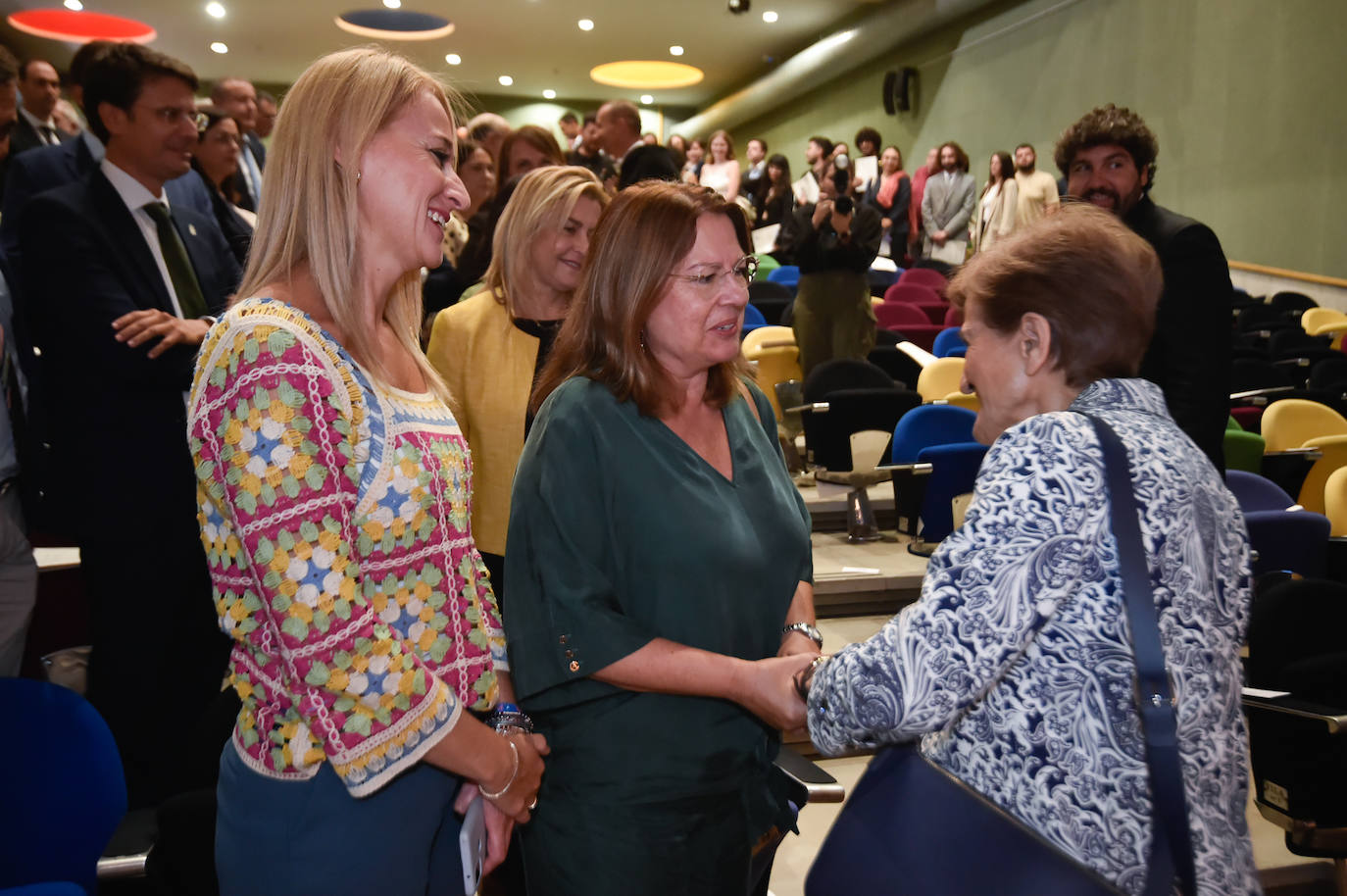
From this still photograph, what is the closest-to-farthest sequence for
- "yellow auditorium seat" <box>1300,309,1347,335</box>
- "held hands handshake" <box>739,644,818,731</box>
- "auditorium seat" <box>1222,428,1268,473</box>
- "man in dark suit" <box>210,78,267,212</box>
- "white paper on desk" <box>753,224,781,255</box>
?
"held hands handshake" <box>739,644,818,731</box> → "auditorium seat" <box>1222,428,1268,473</box> → "man in dark suit" <box>210,78,267,212</box> → "yellow auditorium seat" <box>1300,309,1347,335</box> → "white paper on desk" <box>753,224,781,255</box>

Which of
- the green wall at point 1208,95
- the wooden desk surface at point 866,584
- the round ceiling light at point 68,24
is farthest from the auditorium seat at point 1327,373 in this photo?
the round ceiling light at point 68,24

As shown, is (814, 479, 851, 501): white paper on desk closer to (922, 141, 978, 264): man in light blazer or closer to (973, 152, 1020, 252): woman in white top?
(973, 152, 1020, 252): woman in white top

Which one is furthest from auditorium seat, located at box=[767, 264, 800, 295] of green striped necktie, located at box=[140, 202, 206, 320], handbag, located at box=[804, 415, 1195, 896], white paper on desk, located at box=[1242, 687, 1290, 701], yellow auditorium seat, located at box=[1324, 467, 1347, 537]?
handbag, located at box=[804, 415, 1195, 896]

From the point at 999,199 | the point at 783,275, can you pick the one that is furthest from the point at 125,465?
the point at 999,199

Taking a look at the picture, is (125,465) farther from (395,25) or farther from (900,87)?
(395,25)

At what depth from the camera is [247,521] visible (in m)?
0.92

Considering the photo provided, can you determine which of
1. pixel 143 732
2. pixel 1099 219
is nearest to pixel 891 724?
pixel 1099 219

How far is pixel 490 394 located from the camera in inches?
87.4

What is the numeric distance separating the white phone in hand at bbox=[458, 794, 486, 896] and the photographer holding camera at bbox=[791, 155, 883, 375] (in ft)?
15.2

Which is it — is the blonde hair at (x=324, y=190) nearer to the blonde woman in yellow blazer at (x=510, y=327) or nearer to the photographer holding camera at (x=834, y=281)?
the blonde woman in yellow blazer at (x=510, y=327)

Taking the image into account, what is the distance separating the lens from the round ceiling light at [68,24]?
44.8 ft

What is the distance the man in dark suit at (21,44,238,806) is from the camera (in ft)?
6.95

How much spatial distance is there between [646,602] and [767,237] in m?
10.8

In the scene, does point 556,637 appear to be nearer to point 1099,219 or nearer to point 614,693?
point 614,693
